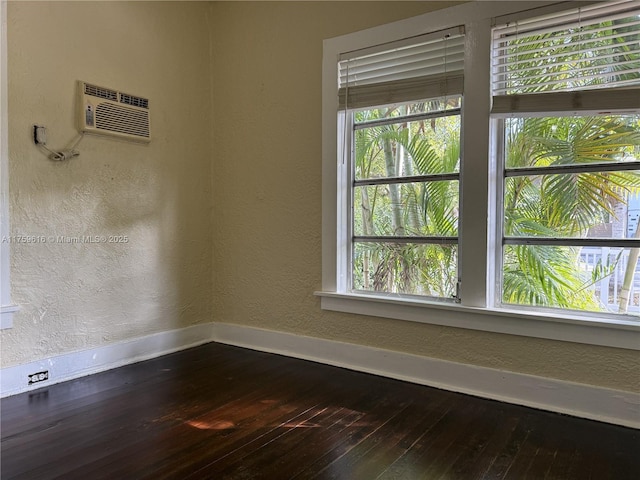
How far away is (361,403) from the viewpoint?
229 centimetres

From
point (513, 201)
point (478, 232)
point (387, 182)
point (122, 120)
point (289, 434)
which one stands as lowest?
point (289, 434)

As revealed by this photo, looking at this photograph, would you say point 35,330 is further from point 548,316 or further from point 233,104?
point 548,316

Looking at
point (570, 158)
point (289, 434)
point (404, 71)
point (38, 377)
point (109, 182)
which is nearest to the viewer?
point (289, 434)

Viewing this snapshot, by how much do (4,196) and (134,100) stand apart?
1.03 metres

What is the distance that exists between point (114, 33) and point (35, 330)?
6.25 feet

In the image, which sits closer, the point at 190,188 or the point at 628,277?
the point at 628,277

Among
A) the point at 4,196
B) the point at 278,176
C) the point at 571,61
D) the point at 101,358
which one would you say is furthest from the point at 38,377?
the point at 571,61

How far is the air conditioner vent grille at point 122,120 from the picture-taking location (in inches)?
109

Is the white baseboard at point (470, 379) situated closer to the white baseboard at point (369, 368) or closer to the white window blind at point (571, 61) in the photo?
the white baseboard at point (369, 368)

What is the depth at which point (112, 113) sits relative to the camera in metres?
2.83

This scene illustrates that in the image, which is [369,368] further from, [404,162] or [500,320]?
[404,162]

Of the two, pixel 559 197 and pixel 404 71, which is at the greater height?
pixel 404 71

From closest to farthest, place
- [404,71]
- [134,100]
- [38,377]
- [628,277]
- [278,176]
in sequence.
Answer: [628,277]
[38,377]
[404,71]
[134,100]
[278,176]

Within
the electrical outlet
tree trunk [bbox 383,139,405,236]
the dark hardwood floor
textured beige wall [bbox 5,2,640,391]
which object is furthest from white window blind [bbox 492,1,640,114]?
the electrical outlet
